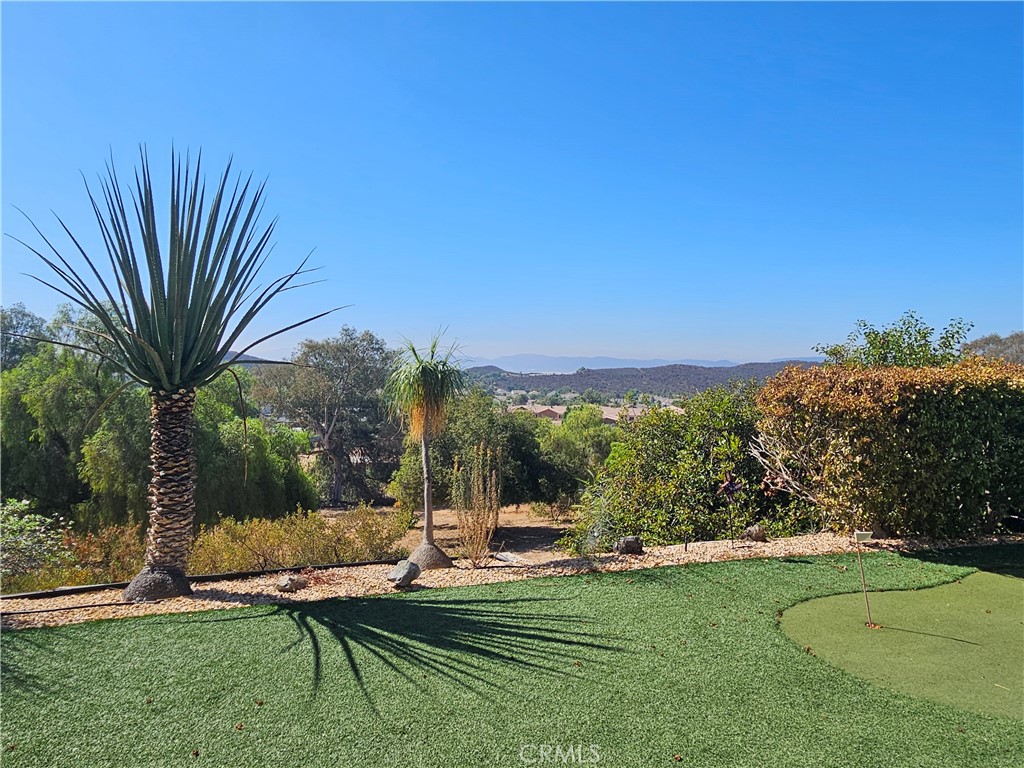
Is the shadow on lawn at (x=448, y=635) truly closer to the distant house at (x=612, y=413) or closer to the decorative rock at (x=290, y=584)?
the decorative rock at (x=290, y=584)

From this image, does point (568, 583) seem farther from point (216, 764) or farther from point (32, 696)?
point (32, 696)

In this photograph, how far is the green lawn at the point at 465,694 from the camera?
308 cm

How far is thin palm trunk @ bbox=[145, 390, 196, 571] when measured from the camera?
5664 millimetres

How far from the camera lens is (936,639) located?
14.7 ft

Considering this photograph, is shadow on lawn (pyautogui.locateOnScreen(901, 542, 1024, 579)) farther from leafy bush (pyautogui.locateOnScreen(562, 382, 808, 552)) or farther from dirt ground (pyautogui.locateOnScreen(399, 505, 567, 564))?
dirt ground (pyautogui.locateOnScreen(399, 505, 567, 564))

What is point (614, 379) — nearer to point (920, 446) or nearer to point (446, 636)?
point (920, 446)

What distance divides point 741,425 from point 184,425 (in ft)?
27.0

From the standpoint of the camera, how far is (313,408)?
1148 inches

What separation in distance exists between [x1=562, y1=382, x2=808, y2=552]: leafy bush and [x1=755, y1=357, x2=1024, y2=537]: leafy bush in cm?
137

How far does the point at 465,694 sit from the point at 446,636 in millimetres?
957

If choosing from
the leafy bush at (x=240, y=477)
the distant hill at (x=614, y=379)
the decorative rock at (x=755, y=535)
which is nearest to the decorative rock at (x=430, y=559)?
the decorative rock at (x=755, y=535)

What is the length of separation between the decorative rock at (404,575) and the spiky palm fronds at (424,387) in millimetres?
2555

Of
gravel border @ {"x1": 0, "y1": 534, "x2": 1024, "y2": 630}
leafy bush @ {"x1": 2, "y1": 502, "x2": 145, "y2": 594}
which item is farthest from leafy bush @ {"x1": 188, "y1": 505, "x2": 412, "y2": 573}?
gravel border @ {"x1": 0, "y1": 534, "x2": 1024, "y2": 630}

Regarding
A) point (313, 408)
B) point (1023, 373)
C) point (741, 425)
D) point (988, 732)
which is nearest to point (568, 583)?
point (988, 732)
